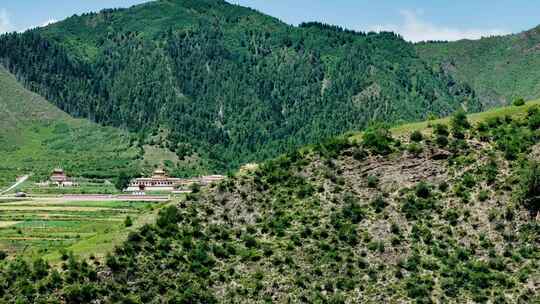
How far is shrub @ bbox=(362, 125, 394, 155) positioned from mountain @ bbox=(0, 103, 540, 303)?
134 millimetres

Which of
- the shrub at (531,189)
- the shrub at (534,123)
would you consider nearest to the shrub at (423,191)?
the shrub at (531,189)

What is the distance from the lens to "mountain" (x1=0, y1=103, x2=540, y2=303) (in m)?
76.8

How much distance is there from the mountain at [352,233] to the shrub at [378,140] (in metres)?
0.13

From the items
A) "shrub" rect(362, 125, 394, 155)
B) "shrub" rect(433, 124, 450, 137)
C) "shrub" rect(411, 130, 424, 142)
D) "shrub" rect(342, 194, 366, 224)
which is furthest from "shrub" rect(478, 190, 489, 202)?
"shrub" rect(342, 194, 366, 224)

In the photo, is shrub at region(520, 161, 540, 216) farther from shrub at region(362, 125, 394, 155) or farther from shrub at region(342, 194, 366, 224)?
shrub at region(342, 194, 366, 224)

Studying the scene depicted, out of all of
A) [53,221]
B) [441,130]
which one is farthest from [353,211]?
[53,221]

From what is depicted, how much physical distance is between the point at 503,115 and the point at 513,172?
10.3 meters

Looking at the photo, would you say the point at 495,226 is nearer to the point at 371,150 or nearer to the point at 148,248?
the point at 371,150

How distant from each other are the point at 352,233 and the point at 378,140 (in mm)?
12876

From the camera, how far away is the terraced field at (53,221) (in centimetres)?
14275

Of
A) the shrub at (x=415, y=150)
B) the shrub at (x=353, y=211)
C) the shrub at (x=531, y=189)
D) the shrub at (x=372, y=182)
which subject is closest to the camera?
the shrub at (x=531, y=189)

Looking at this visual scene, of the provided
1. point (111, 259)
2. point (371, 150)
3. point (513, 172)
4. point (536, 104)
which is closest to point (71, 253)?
point (111, 259)

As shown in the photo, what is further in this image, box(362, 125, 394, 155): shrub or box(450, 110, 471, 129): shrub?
box(450, 110, 471, 129): shrub

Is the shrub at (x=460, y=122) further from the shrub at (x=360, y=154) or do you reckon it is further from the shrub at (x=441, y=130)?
the shrub at (x=360, y=154)
